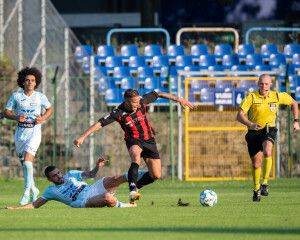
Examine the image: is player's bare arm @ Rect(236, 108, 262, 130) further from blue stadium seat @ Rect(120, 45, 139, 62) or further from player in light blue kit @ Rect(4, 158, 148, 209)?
blue stadium seat @ Rect(120, 45, 139, 62)

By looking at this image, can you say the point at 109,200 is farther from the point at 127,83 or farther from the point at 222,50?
the point at 222,50

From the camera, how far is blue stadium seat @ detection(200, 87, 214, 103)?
19125mm

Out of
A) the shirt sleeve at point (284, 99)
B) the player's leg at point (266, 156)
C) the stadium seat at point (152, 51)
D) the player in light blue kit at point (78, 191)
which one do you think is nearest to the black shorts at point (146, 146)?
the player in light blue kit at point (78, 191)

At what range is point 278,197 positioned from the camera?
12492 mm

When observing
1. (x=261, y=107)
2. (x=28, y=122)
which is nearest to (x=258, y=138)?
(x=261, y=107)

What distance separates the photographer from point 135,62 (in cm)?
2333

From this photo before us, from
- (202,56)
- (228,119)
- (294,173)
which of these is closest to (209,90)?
(228,119)

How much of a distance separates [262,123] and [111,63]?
11553 mm

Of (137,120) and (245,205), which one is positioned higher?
(137,120)

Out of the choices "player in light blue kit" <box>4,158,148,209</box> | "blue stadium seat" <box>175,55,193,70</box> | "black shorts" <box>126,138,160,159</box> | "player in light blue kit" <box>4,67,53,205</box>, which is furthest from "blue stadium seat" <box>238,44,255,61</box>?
"player in light blue kit" <box>4,158,148,209</box>

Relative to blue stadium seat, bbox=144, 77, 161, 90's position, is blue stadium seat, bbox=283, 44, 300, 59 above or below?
above

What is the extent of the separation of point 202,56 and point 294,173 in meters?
5.80

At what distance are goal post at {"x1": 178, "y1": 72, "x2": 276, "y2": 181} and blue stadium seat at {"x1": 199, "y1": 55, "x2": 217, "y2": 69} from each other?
178 inches

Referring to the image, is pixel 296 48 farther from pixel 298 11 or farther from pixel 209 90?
pixel 298 11
